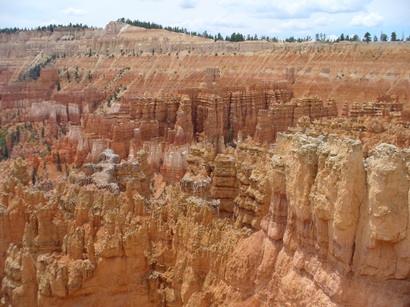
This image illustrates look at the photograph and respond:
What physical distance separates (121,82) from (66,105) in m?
19.3

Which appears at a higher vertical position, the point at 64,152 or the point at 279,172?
the point at 279,172

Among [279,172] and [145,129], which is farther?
[145,129]

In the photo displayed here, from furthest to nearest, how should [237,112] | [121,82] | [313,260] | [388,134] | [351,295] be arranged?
[121,82] → [237,112] → [388,134] → [313,260] → [351,295]

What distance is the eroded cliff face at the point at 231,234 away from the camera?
26.9 ft

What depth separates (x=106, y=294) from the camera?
1395 centimetres

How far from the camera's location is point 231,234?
492 inches

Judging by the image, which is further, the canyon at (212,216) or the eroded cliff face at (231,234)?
the canyon at (212,216)

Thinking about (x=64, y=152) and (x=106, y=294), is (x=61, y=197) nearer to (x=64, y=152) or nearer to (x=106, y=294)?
(x=106, y=294)

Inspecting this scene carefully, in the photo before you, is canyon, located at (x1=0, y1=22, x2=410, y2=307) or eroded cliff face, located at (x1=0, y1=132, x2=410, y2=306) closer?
eroded cliff face, located at (x1=0, y1=132, x2=410, y2=306)

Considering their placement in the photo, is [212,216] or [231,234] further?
[212,216]

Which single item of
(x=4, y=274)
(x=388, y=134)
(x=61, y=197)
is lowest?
(x=4, y=274)

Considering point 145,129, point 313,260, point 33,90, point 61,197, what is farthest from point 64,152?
point 33,90

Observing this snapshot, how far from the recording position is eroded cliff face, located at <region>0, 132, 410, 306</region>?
820cm

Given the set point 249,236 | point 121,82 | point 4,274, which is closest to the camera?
point 249,236
